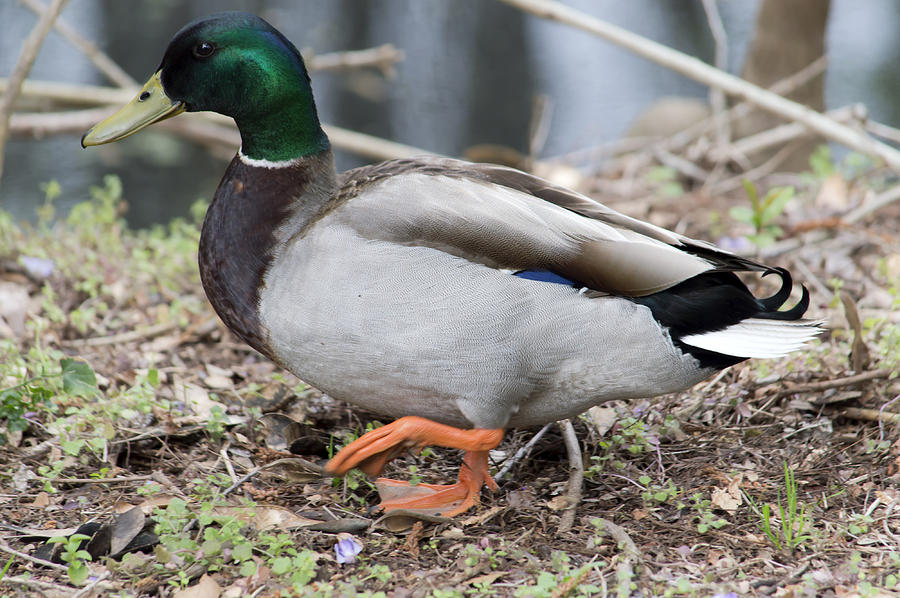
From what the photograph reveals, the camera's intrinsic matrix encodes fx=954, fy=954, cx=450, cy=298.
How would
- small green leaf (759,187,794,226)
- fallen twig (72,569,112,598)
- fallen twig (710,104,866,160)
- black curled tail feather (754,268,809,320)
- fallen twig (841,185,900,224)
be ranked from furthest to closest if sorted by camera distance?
1. fallen twig (710,104,866,160)
2. fallen twig (841,185,900,224)
3. small green leaf (759,187,794,226)
4. black curled tail feather (754,268,809,320)
5. fallen twig (72,569,112,598)

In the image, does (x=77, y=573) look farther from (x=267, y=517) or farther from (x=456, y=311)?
(x=456, y=311)

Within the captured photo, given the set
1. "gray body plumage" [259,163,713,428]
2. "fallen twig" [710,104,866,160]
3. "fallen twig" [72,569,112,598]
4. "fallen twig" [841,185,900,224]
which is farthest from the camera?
"fallen twig" [710,104,866,160]

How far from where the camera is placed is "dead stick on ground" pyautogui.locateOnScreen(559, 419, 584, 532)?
98.8 inches

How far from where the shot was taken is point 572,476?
2676mm

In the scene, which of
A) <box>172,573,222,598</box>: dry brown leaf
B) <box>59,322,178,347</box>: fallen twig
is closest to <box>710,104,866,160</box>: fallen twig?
<box>59,322,178,347</box>: fallen twig

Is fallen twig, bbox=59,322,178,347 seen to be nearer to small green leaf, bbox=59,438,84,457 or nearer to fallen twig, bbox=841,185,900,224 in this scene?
small green leaf, bbox=59,438,84,457

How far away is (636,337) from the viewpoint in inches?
95.7

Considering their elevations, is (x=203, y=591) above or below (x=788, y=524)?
below

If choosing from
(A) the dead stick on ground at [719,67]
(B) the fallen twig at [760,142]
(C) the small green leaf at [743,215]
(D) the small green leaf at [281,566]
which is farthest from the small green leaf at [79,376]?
(B) the fallen twig at [760,142]

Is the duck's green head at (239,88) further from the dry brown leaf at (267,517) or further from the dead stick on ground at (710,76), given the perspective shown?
the dead stick on ground at (710,76)

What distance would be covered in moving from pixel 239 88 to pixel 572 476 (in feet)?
4.66

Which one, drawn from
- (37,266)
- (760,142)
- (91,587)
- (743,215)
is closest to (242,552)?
(91,587)

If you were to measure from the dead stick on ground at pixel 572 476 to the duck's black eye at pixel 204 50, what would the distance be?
1.49 meters

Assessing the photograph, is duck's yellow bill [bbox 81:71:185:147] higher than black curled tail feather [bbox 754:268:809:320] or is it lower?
higher
